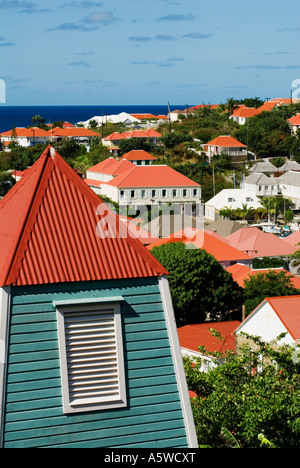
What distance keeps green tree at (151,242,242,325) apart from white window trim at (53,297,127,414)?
2664 centimetres

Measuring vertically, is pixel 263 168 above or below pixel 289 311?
A: below

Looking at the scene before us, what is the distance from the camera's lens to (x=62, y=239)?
800 centimetres

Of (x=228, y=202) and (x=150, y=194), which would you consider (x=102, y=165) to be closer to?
(x=150, y=194)

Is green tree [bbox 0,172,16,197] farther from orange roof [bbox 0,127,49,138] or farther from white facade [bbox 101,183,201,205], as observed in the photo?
orange roof [bbox 0,127,49,138]

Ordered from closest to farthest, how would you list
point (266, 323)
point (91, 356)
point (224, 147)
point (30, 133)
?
1. point (91, 356)
2. point (266, 323)
3. point (224, 147)
4. point (30, 133)

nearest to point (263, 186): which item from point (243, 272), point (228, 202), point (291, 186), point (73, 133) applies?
point (291, 186)

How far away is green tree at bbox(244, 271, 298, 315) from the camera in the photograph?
35.5 m

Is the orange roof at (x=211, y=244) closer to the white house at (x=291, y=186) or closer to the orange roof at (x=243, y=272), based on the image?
the orange roof at (x=243, y=272)

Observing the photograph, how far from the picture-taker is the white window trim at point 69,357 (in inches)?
292

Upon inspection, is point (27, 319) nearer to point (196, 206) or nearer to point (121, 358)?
point (121, 358)

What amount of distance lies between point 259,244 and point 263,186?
2792cm

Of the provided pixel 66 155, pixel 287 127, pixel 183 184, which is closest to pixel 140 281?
pixel 183 184

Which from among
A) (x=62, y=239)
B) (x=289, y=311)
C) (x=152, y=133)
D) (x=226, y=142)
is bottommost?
(x=289, y=311)

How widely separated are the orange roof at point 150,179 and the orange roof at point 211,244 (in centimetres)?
2450
